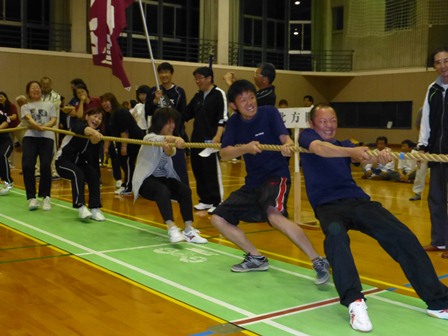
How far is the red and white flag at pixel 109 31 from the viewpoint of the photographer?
300 inches

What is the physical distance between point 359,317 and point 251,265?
1.33 m

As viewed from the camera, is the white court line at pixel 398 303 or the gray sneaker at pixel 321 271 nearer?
the white court line at pixel 398 303

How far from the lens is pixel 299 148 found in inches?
144

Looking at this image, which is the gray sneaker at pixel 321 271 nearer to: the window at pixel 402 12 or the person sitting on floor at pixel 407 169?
the person sitting on floor at pixel 407 169

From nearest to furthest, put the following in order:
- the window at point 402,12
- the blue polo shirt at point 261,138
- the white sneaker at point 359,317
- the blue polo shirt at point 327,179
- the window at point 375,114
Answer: the white sneaker at point 359,317 < the blue polo shirt at point 327,179 < the blue polo shirt at point 261,138 < the window at point 402,12 < the window at point 375,114

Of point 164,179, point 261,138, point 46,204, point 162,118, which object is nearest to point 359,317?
point 261,138

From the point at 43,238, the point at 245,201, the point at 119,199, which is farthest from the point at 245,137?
the point at 119,199

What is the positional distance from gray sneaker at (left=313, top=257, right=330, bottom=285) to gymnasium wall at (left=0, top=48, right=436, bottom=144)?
559 inches

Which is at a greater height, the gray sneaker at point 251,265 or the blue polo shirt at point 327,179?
the blue polo shirt at point 327,179

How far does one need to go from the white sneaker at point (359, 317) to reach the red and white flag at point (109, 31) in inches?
206

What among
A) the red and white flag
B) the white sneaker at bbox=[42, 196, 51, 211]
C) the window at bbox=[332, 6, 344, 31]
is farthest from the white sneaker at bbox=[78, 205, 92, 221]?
the window at bbox=[332, 6, 344, 31]

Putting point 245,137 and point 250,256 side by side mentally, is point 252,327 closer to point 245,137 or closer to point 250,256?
point 250,256

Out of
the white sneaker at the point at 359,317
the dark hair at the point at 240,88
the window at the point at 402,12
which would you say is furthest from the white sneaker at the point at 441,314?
the window at the point at 402,12

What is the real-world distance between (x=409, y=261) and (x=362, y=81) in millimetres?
19938
